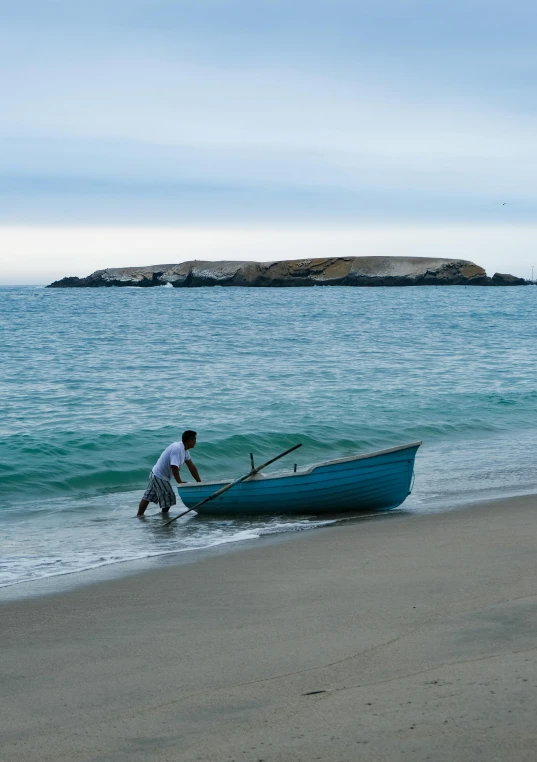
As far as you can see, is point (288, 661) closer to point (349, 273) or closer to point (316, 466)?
point (316, 466)

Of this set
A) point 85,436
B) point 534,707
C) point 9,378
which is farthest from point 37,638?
point 9,378

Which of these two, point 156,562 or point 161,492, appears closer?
point 156,562

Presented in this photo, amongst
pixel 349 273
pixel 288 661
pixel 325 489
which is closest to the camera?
pixel 288 661

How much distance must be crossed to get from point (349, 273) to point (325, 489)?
415 ft

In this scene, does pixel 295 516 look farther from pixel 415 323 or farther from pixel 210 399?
pixel 415 323

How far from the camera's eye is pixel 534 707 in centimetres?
377

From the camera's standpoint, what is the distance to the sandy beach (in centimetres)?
373

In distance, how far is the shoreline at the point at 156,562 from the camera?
767cm

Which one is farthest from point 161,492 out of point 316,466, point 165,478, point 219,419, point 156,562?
point 219,419

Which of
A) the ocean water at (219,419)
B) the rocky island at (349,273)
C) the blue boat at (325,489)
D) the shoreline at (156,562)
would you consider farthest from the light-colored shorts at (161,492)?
the rocky island at (349,273)

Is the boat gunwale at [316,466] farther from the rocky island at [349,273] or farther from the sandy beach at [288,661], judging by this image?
the rocky island at [349,273]

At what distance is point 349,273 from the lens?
13538 centimetres

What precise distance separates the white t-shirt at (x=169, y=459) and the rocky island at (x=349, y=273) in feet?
403

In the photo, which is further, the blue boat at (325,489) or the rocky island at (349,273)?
the rocky island at (349,273)
